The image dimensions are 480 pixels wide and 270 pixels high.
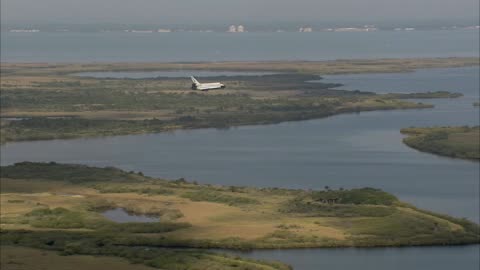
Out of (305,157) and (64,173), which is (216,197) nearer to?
(64,173)

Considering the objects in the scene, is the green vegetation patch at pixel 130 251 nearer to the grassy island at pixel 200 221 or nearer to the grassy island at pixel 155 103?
the grassy island at pixel 200 221

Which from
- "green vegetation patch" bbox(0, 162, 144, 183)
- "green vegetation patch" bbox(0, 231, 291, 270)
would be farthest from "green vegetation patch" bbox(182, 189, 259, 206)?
"green vegetation patch" bbox(0, 231, 291, 270)

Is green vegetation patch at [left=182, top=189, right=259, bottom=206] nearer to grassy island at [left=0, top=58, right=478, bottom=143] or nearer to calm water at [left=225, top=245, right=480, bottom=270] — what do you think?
calm water at [left=225, top=245, right=480, bottom=270]

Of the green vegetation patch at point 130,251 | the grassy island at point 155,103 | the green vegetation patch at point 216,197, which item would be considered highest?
the grassy island at point 155,103

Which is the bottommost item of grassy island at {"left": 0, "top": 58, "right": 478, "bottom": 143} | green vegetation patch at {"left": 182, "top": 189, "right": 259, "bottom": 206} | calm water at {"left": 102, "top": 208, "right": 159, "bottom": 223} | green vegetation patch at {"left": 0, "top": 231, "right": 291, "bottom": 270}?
calm water at {"left": 102, "top": 208, "right": 159, "bottom": 223}

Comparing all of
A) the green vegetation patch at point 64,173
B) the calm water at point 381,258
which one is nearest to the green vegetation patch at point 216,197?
the green vegetation patch at point 64,173

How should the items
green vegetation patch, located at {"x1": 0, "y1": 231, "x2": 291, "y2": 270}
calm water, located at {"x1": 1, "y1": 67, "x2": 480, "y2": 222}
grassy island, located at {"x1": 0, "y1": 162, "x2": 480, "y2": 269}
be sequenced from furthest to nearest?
calm water, located at {"x1": 1, "y1": 67, "x2": 480, "y2": 222}
grassy island, located at {"x1": 0, "y1": 162, "x2": 480, "y2": 269}
green vegetation patch, located at {"x1": 0, "y1": 231, "x2": 291, "y2": 270}
